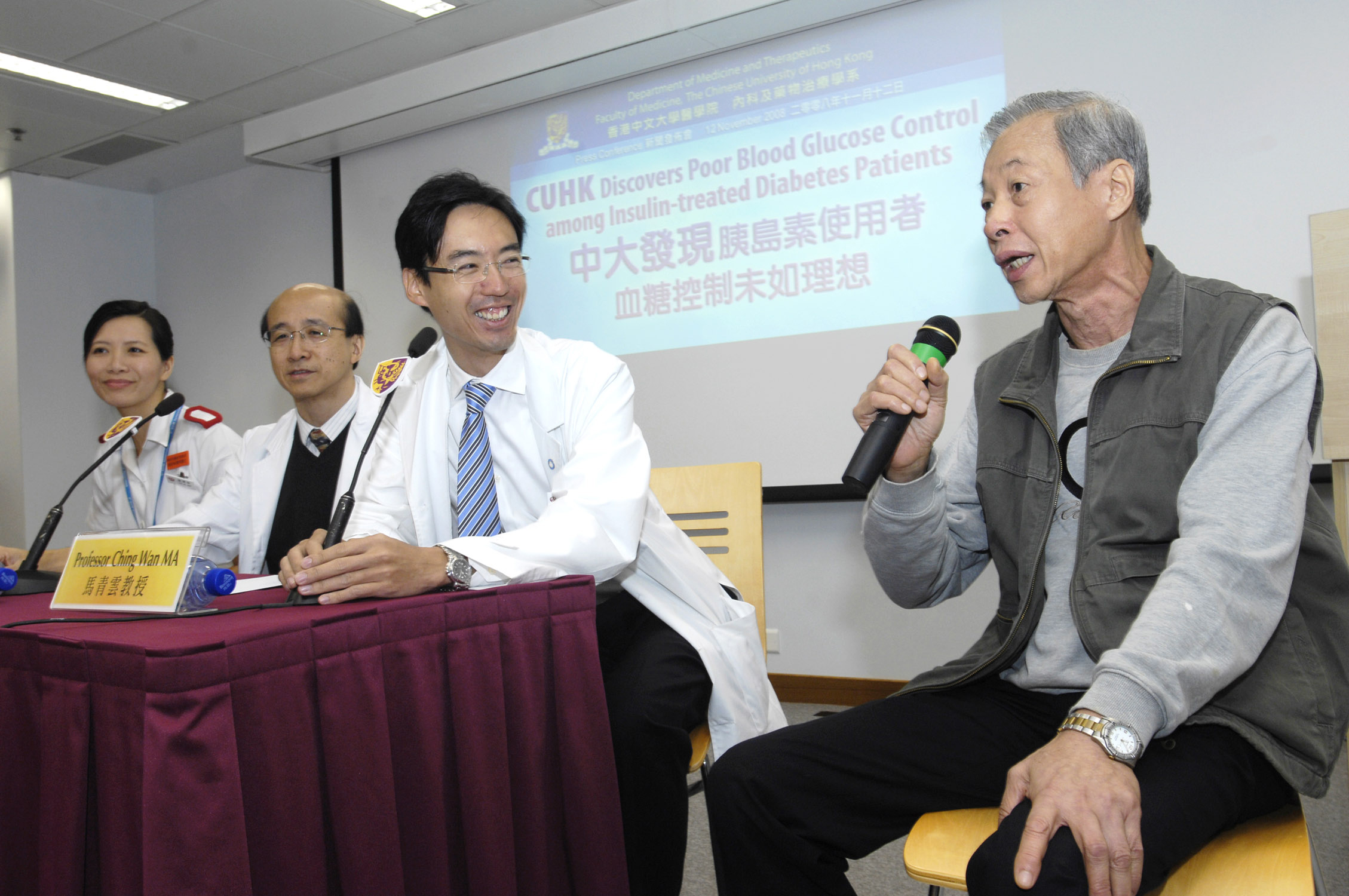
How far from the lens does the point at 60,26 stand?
367 centimetres

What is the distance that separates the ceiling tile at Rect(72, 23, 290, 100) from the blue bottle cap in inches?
134

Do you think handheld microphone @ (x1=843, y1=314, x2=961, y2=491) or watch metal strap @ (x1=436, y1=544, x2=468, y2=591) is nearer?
handheld microphone @ (x1=843, y1=314, x2=961, y2=491)

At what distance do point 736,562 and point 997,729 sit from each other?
0.82 m

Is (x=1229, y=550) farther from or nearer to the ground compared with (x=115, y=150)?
nearer to the ground

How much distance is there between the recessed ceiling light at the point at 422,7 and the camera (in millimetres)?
3537

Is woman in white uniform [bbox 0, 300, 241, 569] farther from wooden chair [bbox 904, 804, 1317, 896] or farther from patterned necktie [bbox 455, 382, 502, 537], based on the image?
wooden chair [bbox 904, 804, 1317, 896]

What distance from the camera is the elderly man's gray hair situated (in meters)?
1.23

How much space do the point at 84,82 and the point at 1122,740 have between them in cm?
500

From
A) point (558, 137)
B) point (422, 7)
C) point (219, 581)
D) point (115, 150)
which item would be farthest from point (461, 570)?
point (115, 150)

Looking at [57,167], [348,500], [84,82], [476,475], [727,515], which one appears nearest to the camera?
[348,500]

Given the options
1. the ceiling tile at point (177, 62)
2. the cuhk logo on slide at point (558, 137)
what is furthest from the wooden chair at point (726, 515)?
the ceiling tile at point (177, 62)

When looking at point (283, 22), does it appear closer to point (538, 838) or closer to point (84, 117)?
point (84, 117)

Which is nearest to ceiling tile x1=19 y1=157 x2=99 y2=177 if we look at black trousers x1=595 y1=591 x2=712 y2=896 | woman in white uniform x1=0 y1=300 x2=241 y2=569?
woman in white uniform x1=0 y1=300 x2=241 y2=569

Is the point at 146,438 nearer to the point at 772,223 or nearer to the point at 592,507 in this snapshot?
the point at 592,507
